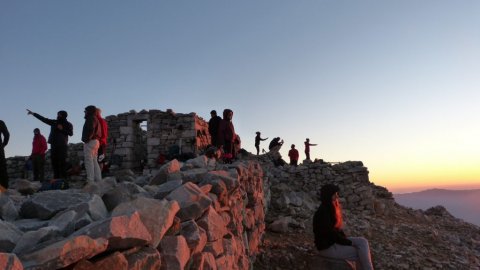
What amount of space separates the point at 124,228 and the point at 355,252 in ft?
12.3

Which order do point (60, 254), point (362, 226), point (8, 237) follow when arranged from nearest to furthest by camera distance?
point (60, 254), point (8, 237), point (362, 226)

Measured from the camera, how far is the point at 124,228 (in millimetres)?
1993

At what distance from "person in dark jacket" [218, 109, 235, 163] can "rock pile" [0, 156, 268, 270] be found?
13.5ft

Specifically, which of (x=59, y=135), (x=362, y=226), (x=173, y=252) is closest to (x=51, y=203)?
(x=173, y=252)

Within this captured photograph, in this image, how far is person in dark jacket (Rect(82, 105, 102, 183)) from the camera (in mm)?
6371

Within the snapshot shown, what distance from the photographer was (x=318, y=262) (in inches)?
206

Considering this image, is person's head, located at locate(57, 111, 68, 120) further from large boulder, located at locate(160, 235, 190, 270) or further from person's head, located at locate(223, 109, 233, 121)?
large boulder, located at locate(160, 235, 190, 270)

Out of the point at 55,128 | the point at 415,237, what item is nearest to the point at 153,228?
the point at 55,128

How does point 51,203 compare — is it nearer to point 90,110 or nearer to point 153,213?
point 153,213

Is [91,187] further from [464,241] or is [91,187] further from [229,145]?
[464,241]

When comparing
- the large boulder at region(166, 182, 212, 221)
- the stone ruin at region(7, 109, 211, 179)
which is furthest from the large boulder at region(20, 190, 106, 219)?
the stone ruin at region(7, 109, 211, 179)

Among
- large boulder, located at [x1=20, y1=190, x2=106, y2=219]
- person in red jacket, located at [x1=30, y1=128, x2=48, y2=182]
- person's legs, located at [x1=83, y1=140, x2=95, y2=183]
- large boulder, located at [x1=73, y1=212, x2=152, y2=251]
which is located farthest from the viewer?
person in red jacket, located at [x1=30, y1=128, x2=48, y2=182]

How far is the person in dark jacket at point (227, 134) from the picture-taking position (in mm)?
8391

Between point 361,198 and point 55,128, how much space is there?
35.5 ft
